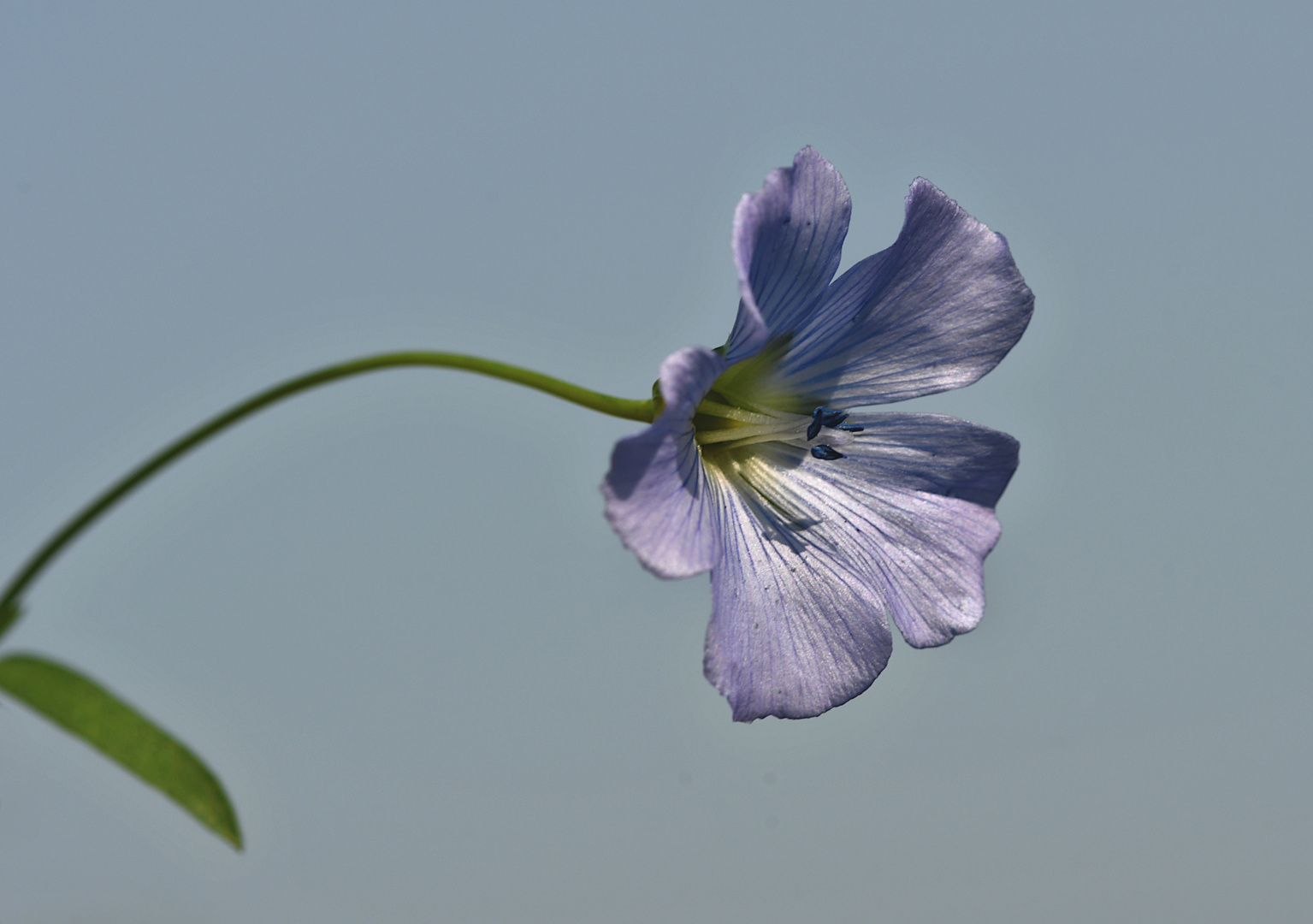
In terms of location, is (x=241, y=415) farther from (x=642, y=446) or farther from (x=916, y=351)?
(x=916, y=351)

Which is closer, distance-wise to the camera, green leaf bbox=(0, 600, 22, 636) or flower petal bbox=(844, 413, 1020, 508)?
green leaf bbox=(0, 600, 22, 636)

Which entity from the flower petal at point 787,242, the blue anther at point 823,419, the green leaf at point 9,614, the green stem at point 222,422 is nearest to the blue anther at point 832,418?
the blue anther at point 823,419

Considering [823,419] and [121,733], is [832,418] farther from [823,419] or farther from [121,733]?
[121,733]

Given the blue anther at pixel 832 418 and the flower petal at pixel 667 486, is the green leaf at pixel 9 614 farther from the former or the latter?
the blue anther at pixel 832 418

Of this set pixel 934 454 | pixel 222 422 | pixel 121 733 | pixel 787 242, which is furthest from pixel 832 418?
pixel 121 733

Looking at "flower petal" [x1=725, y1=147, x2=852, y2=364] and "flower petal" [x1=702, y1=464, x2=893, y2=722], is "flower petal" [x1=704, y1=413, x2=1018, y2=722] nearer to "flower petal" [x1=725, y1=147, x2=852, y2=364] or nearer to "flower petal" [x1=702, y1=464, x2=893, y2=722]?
"flower petal" [x1=702, y1=464, x2=893, y2=722]

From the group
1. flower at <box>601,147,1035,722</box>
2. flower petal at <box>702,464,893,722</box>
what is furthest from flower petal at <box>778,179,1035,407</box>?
flower petal at <box>702,464,893,722</box>
